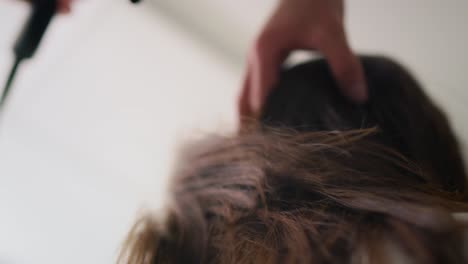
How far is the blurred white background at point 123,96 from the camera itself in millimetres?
417

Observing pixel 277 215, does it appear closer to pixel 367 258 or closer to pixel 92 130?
pixel 367 258

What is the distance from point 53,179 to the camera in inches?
17.6

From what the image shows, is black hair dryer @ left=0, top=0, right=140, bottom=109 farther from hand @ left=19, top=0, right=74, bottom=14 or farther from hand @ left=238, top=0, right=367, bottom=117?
hand @ left=238, top=0, right=367, bottom=117

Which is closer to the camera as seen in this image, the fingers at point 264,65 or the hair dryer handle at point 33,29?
the hair dryer handle at point 33,29

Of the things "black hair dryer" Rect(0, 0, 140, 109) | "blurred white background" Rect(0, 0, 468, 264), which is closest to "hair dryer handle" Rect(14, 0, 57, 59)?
"black hair dryer" Rect(0, 0, 140, 109)

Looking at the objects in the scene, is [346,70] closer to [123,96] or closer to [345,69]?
[345,69]

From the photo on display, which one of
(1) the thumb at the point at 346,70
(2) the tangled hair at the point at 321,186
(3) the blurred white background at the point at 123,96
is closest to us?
(2) the tangled hair at the point at 321,186

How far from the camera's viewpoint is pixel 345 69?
306mm

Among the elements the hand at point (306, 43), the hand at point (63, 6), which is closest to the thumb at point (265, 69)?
the hand at point (306, 43)

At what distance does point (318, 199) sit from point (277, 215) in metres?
0.03

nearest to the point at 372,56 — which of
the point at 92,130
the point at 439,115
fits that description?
the point at 439,115

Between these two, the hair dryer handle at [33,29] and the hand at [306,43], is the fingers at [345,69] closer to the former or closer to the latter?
the hand at [306,43]

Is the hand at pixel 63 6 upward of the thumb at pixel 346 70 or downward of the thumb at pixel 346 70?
upward

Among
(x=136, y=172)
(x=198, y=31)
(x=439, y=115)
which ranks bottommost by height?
(x=439, y=115)
